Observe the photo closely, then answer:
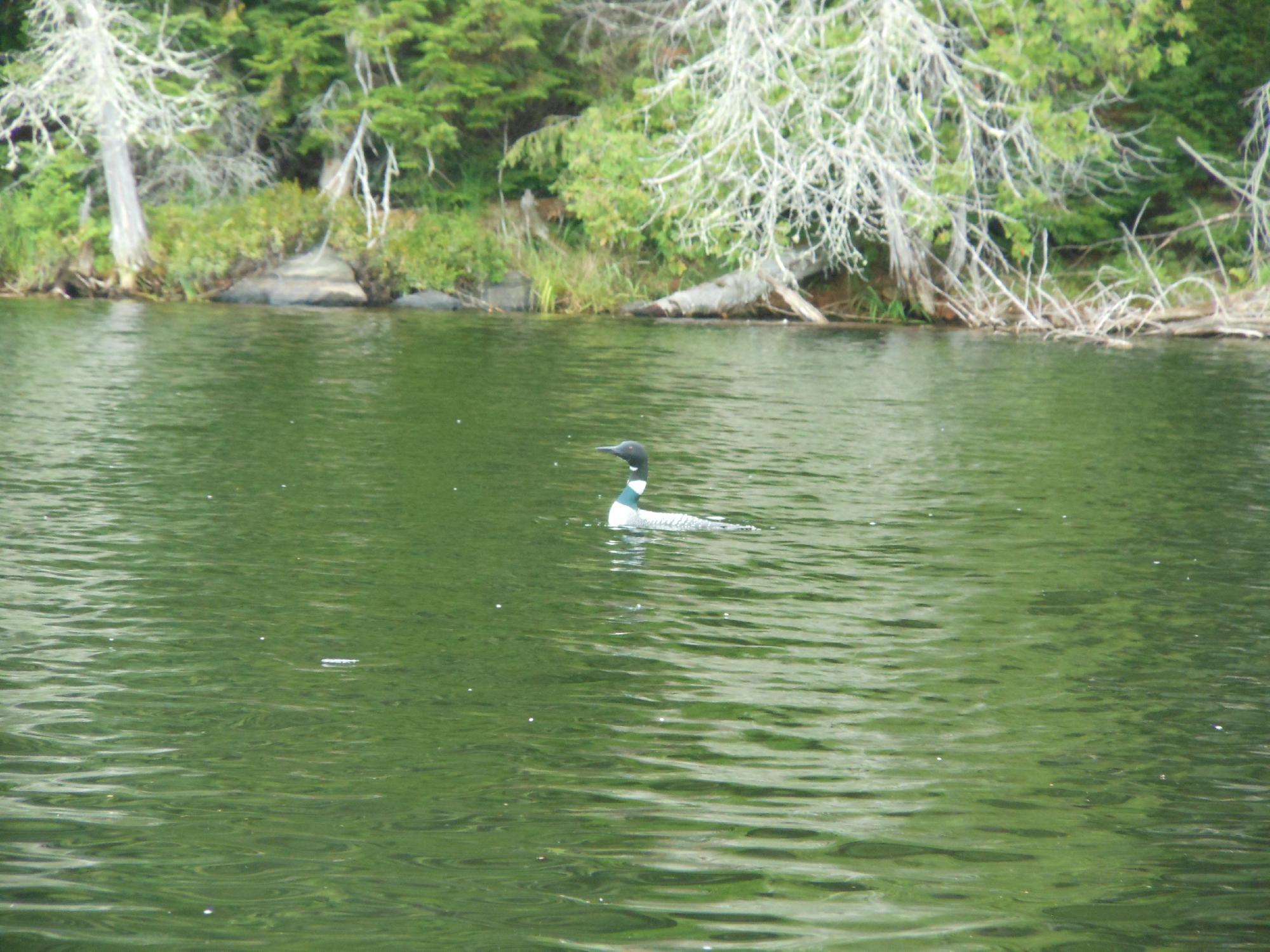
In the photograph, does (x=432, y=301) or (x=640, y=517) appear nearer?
(x=640, y=517)

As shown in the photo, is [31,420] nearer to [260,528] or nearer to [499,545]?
[260,528]

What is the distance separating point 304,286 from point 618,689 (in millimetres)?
28693

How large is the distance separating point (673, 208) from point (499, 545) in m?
18.6

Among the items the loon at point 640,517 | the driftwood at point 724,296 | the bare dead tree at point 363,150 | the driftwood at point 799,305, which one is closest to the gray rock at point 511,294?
the driftwood at point 724,296

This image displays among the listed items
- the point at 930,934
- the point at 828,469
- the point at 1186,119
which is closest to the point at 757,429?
the point at 828,469

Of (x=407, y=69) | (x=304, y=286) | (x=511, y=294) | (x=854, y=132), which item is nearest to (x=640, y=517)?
(x=854, y=132)

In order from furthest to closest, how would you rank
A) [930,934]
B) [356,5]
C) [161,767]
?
[356,5] → [161,767] → [930,934]

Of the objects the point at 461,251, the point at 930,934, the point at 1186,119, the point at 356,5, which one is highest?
the point at 356,5

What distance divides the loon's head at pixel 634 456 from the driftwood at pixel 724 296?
22.6 meters

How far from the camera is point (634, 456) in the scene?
38.8ft

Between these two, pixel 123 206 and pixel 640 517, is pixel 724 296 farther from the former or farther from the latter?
pixel 640 517

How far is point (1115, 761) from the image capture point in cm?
676

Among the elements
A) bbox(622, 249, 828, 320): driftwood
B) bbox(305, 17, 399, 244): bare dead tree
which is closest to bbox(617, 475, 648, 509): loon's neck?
bbox(622, 249, 828, 320): driftwood

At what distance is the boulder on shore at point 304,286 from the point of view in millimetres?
34562
